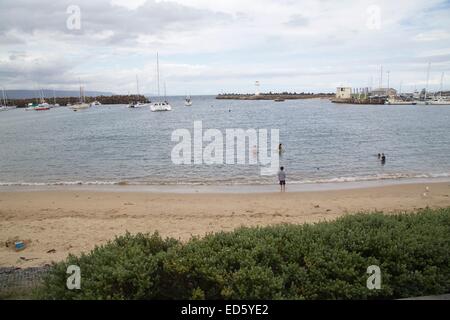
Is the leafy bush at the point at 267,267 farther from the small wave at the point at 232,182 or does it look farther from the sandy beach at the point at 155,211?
the small wave at the point at 232,182

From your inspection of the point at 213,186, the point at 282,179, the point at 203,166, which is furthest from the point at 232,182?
the point at 203,166

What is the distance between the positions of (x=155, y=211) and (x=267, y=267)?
40.3ft

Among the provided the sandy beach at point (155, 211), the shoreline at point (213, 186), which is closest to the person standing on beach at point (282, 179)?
the shoreline at point (213, 186)

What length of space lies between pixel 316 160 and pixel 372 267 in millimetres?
27058

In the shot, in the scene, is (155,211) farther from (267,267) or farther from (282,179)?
(267,267)

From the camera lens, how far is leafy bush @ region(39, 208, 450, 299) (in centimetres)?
435

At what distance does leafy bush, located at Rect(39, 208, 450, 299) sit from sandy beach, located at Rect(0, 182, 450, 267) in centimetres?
618

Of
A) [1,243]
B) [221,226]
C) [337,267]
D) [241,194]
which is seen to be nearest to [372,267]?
[337,267]

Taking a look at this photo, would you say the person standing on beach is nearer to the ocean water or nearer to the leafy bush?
the ocean water

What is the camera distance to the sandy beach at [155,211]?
40.5ft

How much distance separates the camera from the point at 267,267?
15.5 feet

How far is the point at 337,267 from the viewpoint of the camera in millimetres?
4652

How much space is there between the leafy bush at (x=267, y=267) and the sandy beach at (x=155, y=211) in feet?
20.3

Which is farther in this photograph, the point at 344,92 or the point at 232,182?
the point at 344,92
